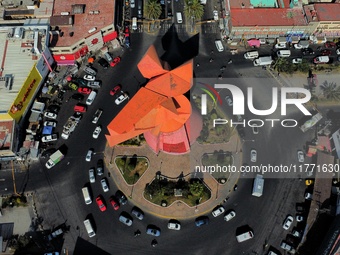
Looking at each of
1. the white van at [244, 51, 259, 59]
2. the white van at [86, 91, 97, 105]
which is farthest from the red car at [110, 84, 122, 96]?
the white van at [244, 51, 259, 59]

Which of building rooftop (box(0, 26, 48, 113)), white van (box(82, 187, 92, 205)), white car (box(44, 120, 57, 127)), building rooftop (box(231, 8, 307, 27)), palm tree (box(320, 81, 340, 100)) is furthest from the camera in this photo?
building rooftop (box(231, 8, 307, 27))

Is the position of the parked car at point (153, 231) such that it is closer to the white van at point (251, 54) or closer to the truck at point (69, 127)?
the truck at point (69, 127)

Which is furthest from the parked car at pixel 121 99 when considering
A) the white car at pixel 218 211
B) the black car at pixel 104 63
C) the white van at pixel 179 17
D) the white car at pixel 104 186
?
the white car at pixel 218 211

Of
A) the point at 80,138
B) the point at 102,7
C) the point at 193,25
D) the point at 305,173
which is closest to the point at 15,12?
the point at 102,7

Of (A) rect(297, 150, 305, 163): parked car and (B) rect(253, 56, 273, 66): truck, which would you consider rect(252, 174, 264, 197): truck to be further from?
(B) rect(253, 56, 273, 66): truck

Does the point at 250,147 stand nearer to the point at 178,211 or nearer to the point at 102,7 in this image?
the point at 178,211

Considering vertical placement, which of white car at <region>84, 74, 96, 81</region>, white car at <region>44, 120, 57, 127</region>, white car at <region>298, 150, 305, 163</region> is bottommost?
white car at <region>298, 150, 305, 163</region>
